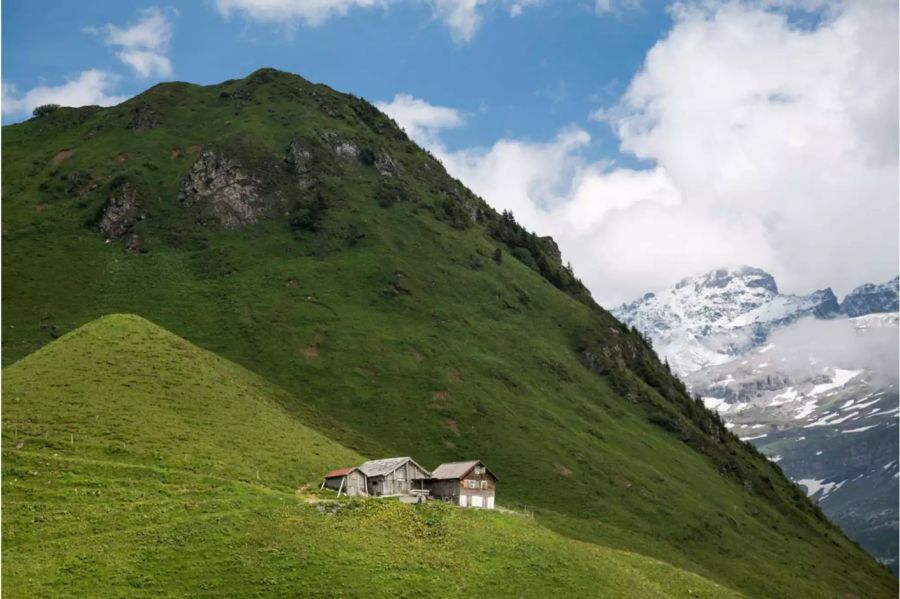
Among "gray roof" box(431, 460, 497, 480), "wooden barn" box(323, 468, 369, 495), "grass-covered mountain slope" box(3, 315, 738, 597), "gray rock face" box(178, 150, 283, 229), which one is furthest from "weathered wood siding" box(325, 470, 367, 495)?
"gray rock face" box(178, 150, 283, 229)

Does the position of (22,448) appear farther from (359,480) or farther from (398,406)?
(398,406)

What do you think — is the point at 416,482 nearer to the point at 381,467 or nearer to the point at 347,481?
the point at 381,467

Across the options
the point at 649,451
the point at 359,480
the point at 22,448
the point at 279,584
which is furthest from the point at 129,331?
the point at 649,451

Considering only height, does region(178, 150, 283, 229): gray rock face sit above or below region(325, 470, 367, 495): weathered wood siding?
above

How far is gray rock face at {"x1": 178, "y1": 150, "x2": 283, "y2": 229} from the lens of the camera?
18762 centimetres

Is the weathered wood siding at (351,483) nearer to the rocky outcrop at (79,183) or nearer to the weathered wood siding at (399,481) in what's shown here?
the weathered wood siding at (399,481)

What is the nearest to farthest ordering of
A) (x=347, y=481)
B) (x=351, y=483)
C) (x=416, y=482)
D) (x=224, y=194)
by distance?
(x=347, y=481) < (x=351, y=483) < (x=416, y=482) < (x=224, y=194)

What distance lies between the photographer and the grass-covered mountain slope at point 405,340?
130 m

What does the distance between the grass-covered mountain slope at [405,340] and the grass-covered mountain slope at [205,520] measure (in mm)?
27640

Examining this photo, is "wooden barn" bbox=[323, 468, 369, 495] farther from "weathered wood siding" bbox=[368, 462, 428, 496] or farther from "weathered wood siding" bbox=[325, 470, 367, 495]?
"weathered wood siding" bbox=[368, 462, 428, 496]

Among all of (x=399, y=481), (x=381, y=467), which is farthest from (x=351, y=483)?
(x=399, y=481)

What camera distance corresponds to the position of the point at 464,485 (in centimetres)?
9481

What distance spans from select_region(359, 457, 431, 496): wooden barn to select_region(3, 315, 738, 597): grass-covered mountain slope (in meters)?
6.60

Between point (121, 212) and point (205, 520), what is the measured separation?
428ft
